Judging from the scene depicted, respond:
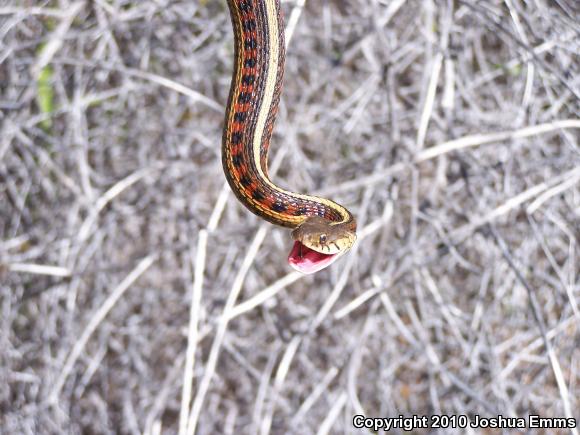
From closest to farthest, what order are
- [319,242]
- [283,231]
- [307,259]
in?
[319,242], [307,259], [283,231]

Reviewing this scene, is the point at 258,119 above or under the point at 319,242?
above

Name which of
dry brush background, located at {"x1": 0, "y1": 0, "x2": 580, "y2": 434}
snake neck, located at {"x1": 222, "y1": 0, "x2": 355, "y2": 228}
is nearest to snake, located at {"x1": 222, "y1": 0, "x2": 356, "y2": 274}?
snake neck, located at {"x1": 222, "y1": 0, "x2": 355, "y2": 228}

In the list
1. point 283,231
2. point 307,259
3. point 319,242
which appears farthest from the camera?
point 283,231

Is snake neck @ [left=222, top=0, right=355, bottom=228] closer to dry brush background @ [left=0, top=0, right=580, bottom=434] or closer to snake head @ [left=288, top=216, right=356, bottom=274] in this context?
snake head @ [left=288, top=216, right=356, bottom=274]

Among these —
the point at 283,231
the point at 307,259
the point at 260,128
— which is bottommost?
the point at 283,231

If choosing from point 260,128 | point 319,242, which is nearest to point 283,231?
point 260,128

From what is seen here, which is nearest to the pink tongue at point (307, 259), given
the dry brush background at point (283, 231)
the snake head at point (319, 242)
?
the snake head at point (319, 242)

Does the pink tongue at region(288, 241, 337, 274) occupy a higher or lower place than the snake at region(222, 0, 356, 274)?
lower

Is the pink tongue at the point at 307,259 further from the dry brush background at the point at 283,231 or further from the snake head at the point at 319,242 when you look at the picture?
the dry brush background at the point at 283,231

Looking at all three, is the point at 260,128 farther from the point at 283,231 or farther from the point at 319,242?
the point at 283,231
